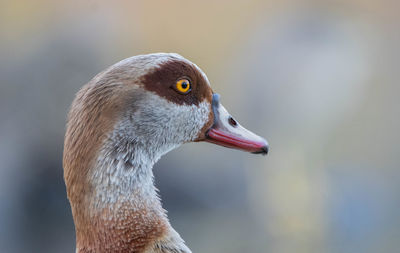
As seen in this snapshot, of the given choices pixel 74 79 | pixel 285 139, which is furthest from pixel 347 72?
pixel 74 79

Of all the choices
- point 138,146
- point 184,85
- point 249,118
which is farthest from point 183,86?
point 249,118

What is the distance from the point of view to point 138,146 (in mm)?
631

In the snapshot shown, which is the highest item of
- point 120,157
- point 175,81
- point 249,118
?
point 175,81

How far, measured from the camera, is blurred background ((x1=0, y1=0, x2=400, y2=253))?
198 centimetres

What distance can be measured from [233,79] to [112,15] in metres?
0.62

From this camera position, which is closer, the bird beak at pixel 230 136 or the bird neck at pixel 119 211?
the bird neck at pixel 119 211

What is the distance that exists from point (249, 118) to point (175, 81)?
1665 millimetres

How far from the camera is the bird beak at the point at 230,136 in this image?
0.71 m

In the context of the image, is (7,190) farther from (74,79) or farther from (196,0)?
(196,0)

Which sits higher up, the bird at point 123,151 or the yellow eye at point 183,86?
the yellow eye at point 183,86

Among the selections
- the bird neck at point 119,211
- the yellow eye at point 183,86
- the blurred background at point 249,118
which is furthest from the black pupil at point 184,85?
the blurred background at point 249,118

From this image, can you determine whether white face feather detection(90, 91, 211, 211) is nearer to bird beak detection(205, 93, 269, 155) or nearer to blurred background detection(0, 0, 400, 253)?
bird beak detection(205, 93, 269, 155)

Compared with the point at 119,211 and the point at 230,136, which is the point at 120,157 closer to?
the point at 119,211

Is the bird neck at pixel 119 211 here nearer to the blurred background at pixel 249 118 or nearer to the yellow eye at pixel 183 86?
the yellow eye at pixel 183 86
